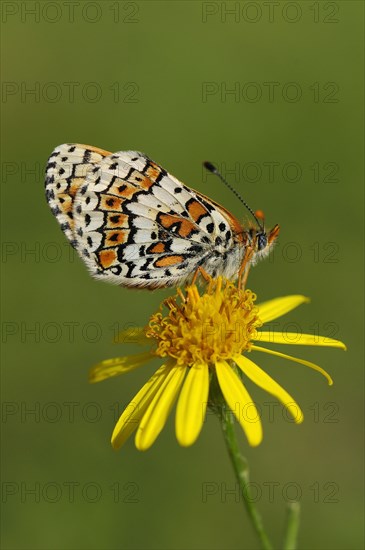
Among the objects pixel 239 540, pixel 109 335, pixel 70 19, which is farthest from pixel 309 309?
pixel 70 19

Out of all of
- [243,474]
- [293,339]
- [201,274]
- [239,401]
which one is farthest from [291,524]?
[201,274]

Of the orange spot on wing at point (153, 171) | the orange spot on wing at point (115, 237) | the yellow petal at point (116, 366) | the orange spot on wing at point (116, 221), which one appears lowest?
the yellow petal at point (116, 366)

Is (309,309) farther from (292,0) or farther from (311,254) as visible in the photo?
(292,0)

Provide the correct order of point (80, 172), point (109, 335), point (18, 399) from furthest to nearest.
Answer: point (109, 335)
point (18, 399)
point (80, 172)

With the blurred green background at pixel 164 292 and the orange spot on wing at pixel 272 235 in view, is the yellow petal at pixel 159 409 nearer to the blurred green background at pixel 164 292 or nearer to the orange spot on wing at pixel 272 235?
the orange spot on wing at pixel 272 235

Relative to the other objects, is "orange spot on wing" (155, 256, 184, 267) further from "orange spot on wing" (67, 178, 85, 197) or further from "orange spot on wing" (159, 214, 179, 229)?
"orange spot on wing" (67, 178, 85, 197)

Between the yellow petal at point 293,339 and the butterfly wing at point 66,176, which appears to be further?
the butterfly wing at point 66,176

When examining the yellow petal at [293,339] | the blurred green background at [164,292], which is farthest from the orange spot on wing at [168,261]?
the blurred green background at [164,292]
